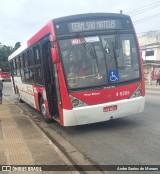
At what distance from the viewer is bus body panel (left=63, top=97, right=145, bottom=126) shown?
8.27 meters

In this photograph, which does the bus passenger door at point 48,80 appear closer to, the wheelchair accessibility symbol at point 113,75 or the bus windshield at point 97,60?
the bus windshield at point 97,60

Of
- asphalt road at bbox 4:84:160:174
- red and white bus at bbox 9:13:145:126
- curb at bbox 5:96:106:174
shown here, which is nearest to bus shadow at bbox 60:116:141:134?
asphalt road at bbox 4:84:160:174

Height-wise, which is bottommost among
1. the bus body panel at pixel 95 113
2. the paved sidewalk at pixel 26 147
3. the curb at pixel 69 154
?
the curb at pixel 69 154

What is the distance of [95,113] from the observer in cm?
841

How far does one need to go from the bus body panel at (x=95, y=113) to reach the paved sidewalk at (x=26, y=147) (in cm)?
84

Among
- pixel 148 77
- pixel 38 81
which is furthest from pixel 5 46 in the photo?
pixel 38 81

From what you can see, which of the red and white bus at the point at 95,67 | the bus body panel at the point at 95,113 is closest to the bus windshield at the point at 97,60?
the red and white bus at the point at 95,67

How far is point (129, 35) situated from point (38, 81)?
12.6 ft

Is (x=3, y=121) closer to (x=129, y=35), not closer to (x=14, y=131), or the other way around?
(x=14, y=131)

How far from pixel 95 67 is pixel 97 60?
20cm

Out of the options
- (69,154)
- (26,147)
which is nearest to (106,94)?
(69,154)

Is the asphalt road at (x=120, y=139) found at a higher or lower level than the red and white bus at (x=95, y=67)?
lower

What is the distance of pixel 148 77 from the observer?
37281mm

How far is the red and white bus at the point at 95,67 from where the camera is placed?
8.31 meters
